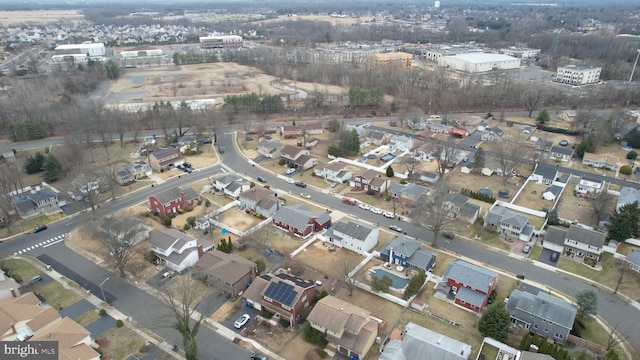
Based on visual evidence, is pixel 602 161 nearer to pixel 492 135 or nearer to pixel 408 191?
pixel 492 135

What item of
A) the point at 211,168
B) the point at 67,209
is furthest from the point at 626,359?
the point at 67,209

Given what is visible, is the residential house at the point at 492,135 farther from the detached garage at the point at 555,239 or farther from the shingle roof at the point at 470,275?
the shingle roof at the point at 470,275

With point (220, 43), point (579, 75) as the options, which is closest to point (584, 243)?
point (579, 75)

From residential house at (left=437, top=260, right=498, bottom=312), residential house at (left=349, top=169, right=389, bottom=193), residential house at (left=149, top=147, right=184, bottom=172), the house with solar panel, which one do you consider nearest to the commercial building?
residential house at (left=349, top=169, right=389, bottom=193)

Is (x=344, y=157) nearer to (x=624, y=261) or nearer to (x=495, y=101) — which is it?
(x=624, y=261)

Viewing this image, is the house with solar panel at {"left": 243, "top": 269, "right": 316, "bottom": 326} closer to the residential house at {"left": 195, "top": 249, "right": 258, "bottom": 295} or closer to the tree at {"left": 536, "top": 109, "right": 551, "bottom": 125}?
the residential house at {"left": 195, "top": 249, "right": 258, "bottom": 295}

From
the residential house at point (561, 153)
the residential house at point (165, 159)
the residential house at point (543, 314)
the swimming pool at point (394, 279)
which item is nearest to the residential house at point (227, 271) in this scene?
the swimming pool at point (394, 279)
